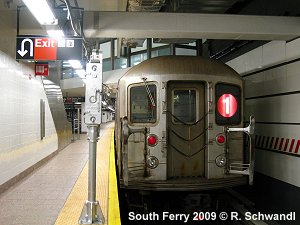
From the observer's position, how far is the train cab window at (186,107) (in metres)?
5.98

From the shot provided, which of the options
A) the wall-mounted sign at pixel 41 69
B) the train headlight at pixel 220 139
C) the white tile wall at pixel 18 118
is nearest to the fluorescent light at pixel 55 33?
the white tile wall at pixel 18 118

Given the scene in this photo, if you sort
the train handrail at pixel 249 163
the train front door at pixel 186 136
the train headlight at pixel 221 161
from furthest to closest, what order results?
the train front door at pixel 186 136 < the train headlight at pixel 221 161 < the train handrail at pixel 249 163

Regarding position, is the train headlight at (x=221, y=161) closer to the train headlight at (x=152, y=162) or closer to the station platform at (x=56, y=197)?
the train headlight at (x=152, y=162)

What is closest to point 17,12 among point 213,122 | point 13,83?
point 13,83

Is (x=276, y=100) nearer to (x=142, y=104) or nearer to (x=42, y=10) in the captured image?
(x=142, y=104)

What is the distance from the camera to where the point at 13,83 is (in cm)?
634

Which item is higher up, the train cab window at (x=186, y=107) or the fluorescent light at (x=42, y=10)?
the fluorescent light at (x=42, y=10)

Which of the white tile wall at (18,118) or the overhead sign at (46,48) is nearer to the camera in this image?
the white tile wall at (18,118)

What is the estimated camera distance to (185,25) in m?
6.64

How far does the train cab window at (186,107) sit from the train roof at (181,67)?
399 mm

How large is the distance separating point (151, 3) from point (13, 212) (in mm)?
4851

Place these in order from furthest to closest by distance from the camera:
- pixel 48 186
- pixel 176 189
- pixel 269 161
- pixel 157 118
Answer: pixel 269 161
pixel 48 186
pixel 157 118
pixel 176 189

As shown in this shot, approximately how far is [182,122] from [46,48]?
2900mm

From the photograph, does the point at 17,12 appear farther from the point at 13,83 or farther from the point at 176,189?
the point at 176,189
